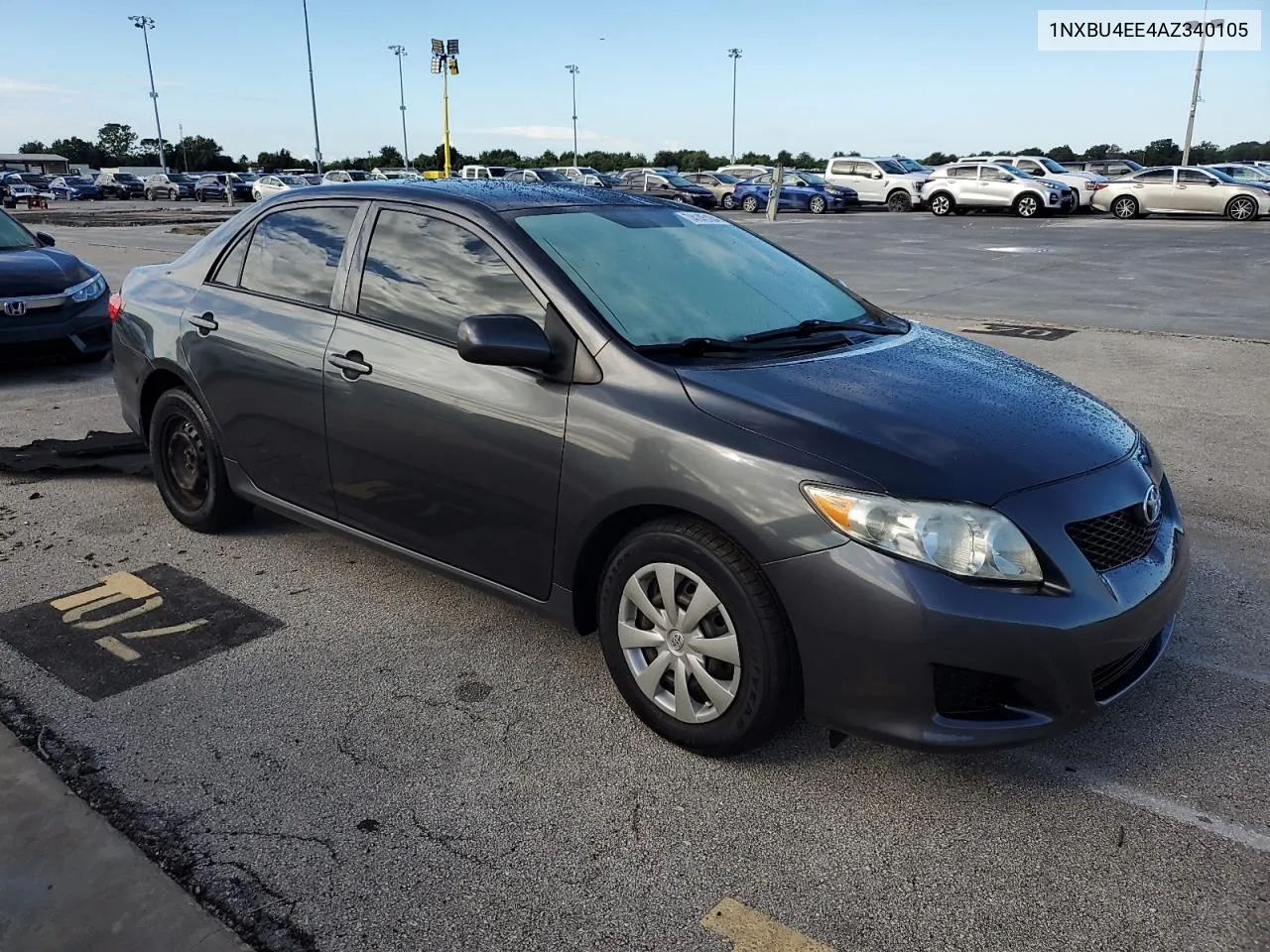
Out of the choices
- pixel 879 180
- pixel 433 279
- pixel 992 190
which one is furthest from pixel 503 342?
pixel 879 180

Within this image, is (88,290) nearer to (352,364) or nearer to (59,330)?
(59,330)

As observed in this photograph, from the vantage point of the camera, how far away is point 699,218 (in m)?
4.27

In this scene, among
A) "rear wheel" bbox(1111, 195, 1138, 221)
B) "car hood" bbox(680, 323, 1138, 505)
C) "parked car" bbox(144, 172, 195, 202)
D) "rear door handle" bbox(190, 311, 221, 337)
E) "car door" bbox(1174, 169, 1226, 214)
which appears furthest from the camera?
"parked car" bbox(144, 172, 195, 202)

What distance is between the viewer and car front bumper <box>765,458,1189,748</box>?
2553mm

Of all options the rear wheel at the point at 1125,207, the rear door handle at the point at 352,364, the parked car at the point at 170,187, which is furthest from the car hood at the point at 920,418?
the parked car at the point at 170,187

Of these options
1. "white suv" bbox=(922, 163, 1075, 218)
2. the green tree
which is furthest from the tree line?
"white suv" bbox=(922, 163, 1075, 218)

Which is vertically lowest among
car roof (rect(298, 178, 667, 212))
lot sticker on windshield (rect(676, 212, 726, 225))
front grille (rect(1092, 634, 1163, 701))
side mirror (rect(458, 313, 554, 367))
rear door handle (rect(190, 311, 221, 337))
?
front grille (rect(1092, 634, 1163, 701))

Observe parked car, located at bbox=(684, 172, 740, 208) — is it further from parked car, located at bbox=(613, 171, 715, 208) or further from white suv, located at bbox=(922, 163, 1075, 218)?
white suv, located at bbox=(922, 163, 1075, 218)

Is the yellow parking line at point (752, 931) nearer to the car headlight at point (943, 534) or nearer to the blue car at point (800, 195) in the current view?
the car headlight at point (943, 534)

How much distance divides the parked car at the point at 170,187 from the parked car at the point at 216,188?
2770 millimetres

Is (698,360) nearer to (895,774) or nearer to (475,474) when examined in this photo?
(475,474)

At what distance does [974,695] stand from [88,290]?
8288mm

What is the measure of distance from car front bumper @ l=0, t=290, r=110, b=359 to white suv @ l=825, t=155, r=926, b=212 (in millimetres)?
30601

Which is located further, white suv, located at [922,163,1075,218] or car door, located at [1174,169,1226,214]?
white suv, located at [922,163,1075,218]
